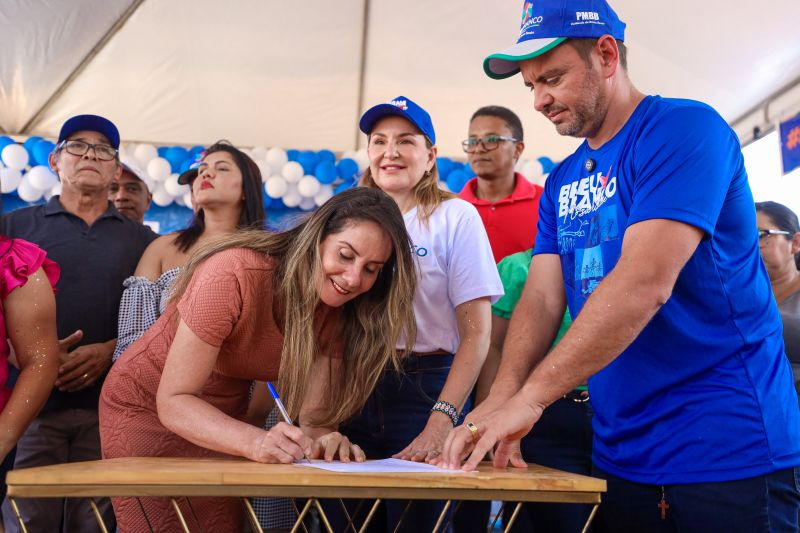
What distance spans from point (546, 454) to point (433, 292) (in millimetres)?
571

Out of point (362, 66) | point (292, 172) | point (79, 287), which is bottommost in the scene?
point (79, 287)

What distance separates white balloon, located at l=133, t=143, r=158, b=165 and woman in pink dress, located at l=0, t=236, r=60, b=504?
3695 millimetres

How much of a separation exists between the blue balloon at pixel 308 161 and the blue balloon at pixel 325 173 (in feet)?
0.21

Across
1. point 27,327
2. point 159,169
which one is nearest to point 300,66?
point 159,169

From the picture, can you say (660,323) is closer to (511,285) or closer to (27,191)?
(511,285)

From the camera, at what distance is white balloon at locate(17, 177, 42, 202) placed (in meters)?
5.22

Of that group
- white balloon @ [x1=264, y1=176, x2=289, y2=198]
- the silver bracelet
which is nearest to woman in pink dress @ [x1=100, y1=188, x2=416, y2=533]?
the silver bracelet

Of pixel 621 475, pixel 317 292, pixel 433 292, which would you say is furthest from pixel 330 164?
pixel 621 475

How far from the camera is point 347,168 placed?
572cm

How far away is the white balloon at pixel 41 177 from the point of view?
5.14m

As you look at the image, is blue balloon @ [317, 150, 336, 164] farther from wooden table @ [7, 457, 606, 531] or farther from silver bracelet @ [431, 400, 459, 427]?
wooden table @ [7, 457, 606, 531]

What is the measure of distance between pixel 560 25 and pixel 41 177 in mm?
4516

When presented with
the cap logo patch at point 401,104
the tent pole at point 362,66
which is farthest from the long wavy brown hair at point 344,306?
the tent pole at point 362,66

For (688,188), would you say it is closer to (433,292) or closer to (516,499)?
(516,499)
